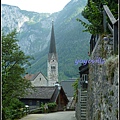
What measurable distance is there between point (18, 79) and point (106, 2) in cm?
492

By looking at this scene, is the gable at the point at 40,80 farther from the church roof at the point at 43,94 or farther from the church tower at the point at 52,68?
the church roof at the point at 43,94

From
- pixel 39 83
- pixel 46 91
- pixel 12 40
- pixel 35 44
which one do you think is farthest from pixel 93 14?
pixel 39 83

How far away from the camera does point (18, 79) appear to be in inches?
390

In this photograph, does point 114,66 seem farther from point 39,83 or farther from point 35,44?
point 39,83

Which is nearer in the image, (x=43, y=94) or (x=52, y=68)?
(x=43, y=94)

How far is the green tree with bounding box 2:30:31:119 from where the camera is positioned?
30.6ft

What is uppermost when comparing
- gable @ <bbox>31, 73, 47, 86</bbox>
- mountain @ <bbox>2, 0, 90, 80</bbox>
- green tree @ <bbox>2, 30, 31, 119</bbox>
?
mountain @ <bbox>2, 0, 90, 80</bbox>

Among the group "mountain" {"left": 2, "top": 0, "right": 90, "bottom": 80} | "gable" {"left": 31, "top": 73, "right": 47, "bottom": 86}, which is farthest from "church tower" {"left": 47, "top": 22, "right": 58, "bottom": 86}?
"mountain" {"left": 2, "top": 0, "right": 90, "bottom": 80}

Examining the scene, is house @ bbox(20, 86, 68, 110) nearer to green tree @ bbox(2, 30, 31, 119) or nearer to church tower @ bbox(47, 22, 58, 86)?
green tree @ bbox(2, 30, 31, 119)

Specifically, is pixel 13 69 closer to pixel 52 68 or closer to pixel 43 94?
pixel 43 94

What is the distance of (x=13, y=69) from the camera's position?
9.98 metres

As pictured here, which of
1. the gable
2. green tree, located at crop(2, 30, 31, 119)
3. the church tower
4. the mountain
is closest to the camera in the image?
the mountain

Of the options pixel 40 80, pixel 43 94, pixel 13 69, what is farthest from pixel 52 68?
pixel 13 69

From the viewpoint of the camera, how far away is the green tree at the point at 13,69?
9312mm
